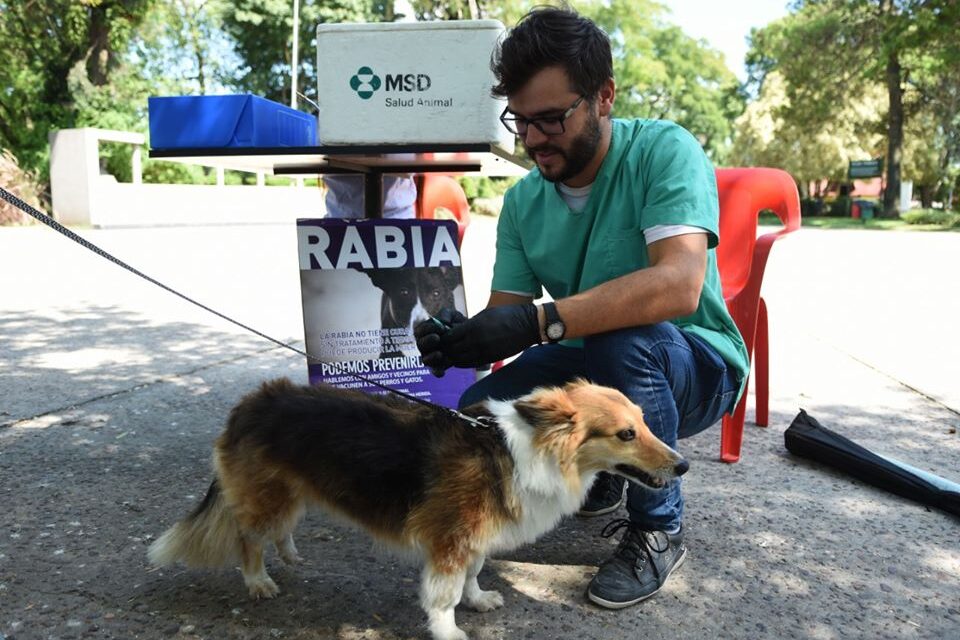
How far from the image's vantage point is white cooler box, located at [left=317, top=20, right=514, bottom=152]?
322 centimetres

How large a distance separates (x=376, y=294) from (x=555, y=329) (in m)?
1.67

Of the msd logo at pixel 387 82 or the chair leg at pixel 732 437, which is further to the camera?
the chair leg at pixel 732 437

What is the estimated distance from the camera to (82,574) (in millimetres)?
2631

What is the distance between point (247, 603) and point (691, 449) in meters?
2.51

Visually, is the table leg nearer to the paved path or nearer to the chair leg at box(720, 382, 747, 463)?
the paved path

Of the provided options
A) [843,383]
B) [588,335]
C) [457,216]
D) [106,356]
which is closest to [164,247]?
[106,356]

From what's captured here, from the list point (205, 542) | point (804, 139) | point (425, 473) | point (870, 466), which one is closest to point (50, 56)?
point (205, 542)

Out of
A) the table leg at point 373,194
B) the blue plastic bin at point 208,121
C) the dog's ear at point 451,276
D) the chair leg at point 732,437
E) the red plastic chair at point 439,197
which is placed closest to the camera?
the blue plastic bin at point 208,121

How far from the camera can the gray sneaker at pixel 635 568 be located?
2533 mm

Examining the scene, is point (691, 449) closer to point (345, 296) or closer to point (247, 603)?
point (345, 296)

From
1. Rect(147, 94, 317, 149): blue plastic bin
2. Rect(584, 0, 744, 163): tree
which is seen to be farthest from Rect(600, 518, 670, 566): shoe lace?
Rect(584, 0, 744, 163): tree

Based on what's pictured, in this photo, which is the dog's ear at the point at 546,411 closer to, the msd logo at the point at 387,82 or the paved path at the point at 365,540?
the paved path at the point at 365,540

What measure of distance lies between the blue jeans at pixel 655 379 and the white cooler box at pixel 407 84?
3.50 ft

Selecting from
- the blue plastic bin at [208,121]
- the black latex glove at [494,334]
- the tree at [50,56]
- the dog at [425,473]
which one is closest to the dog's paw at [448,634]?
the dog at [425,473]
